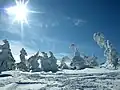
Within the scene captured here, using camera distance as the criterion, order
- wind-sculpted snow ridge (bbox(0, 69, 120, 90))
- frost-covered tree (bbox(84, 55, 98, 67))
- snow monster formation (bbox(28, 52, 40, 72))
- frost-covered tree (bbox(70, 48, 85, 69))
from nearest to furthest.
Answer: wind-sculpted snow ridge (bbox(0, 69, 120, 90)) → snow monster formation (bbox(28, 52, 40, 72)) → frost-covered tree (bbox(70, 48, 85, 69)) → frost-covered tree (bbox(84, 55, 98, 67))

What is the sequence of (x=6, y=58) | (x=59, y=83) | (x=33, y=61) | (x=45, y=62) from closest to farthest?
(x=59, y=83) → (x=6, y=58) → (x=33, y=61) → (x=45, y=62)

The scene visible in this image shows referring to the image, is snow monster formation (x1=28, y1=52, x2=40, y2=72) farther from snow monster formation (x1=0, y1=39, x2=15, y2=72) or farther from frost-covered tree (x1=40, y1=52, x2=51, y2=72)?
snow monster formation (x1=0, y1=39, x2=15, y2=72)

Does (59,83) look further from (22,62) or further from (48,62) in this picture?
(22,62)

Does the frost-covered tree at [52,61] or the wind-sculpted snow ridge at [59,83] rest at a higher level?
the frost-covered tree at [52,61]

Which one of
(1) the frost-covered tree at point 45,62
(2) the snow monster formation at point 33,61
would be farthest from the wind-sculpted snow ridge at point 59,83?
(1) the frost-covered tree at point 45,62

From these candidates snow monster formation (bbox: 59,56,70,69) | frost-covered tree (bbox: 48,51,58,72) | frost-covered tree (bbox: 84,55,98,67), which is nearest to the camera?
frost-covered tree (bbox: 48,51,58,72)

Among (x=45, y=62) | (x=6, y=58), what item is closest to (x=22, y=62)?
(x=45, y=62)

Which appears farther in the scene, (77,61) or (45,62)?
(77,61)

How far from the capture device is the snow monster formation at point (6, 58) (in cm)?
4372

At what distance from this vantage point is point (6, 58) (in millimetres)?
44438

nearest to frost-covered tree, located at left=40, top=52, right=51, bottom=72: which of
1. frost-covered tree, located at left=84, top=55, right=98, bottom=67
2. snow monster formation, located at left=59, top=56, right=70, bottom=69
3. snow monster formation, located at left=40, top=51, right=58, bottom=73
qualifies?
snow monster formation, located at left=40, top=51, right=58, bottom=73

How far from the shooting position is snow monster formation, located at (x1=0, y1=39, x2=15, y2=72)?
43.7 metres

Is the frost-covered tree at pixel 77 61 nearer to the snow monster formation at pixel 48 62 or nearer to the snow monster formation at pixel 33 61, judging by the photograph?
the snow monster formation at pixel 48 62

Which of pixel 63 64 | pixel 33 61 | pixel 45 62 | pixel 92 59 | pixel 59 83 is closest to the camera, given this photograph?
pixel 59 83
